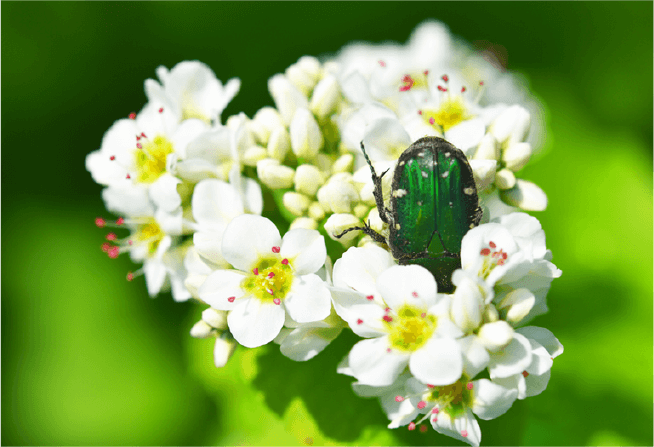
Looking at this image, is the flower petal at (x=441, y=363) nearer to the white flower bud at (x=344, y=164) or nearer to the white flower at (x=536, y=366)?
the white flower at (x=536, y=366)

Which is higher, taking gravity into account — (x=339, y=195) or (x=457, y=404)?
(x=339, y=195)

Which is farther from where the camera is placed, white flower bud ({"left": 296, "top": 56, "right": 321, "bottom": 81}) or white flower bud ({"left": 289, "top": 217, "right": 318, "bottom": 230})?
white flower bud ({"left": 296, "top": 56, "right": 321, "bottom": 81})

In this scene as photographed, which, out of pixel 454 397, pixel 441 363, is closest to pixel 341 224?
pixel 441 363

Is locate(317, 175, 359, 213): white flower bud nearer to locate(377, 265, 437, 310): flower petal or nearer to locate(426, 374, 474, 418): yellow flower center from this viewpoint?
locate(377, 265, 437, 310): flower petal

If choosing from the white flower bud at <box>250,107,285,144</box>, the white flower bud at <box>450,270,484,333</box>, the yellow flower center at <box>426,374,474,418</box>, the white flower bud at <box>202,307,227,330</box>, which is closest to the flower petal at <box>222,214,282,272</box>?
the white flower bud at <box>202,307,227,330</box>

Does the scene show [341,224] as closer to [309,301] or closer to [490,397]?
[309,301]

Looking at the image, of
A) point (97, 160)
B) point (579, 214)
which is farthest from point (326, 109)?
point (579, 214)

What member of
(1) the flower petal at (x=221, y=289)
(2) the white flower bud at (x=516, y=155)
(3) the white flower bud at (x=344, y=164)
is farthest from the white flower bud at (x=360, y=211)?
(2) the white flower bud at (x=516, y=155)
